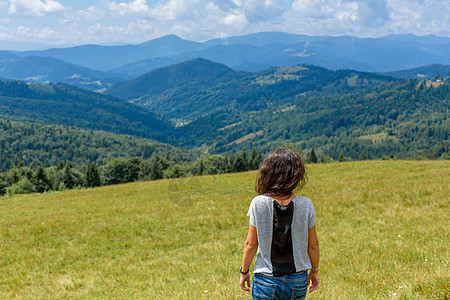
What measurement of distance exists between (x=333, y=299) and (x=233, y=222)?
372 inches

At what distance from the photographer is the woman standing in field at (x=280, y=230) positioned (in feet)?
10.6

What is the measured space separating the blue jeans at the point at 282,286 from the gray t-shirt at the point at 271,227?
0.36 ft

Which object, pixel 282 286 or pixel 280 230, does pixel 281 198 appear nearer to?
pixel 280 230

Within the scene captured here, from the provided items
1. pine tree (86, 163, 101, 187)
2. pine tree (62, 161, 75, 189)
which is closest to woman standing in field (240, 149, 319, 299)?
pine tree (86, 163, 101, 187)

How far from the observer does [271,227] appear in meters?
3.29

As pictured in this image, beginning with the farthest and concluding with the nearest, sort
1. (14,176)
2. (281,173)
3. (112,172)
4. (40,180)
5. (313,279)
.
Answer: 1. (112,172)
2. (14,176)
3. (40,180)
4. (313,279)
5. (281,173)

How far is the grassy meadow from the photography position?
19.6 ft

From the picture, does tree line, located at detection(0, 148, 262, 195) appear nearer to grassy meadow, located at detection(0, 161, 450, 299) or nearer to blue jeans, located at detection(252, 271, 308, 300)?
grassy meadow, located at detection(0, 161, 450, 299)

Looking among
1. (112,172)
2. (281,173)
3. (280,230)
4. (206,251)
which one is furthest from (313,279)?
(112,172)

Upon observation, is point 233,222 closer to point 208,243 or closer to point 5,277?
point 208,243

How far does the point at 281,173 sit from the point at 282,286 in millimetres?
1400

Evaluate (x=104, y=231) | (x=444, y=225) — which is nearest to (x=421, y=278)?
(x=444, y=225)

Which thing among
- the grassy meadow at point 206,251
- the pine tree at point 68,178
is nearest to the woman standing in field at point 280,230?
the grassy meadow at point 206,251

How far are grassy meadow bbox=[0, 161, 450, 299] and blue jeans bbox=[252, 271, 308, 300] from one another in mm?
2046
